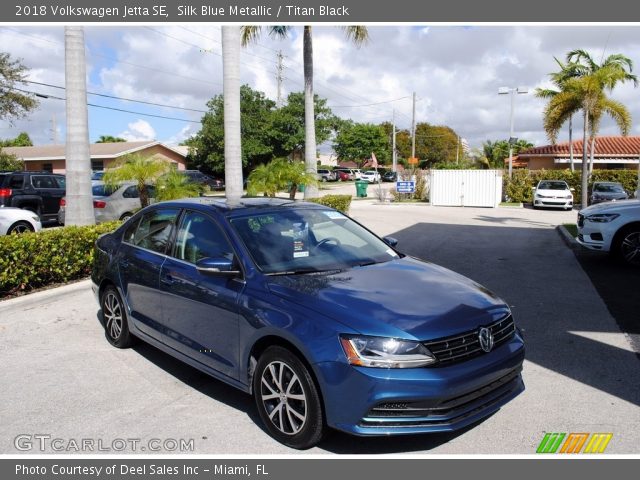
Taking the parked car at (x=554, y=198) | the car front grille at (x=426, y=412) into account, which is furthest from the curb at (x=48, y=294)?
the parked car at (x=554, y=198)

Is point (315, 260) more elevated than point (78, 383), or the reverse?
point (315, 260)

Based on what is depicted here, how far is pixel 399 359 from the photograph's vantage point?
328 cm

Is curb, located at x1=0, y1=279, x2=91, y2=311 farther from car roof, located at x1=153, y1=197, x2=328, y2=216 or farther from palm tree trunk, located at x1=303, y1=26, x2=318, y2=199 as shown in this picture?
palm tree trunk, located at x1=303, y1=26, x2=318, y2=199

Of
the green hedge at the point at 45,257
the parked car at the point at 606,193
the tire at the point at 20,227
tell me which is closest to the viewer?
the green hedge at the point at 45,257

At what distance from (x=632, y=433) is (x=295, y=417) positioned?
2.33 m

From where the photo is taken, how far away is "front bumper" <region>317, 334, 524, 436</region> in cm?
323

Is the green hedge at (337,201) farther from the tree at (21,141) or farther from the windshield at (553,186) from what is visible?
the tree at (21,141)

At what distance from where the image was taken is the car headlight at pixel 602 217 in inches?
392

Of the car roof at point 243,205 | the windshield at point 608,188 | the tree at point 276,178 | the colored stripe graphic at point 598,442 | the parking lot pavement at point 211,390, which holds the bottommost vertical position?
the colored stripe graphic at point 598,442

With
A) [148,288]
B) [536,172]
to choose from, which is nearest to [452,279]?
[148,288]

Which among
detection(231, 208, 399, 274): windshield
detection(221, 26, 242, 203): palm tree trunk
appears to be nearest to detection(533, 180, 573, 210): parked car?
detection(221, 26, 242, 203): palm tree trunk

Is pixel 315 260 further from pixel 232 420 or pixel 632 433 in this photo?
pixel 632 433

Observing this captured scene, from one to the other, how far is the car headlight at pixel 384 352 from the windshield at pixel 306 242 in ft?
3.28

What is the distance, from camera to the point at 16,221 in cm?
1185
